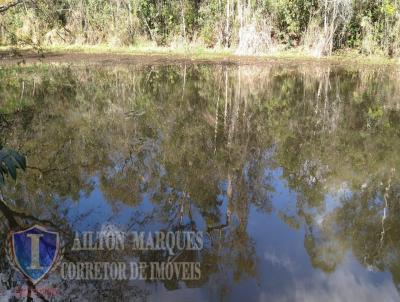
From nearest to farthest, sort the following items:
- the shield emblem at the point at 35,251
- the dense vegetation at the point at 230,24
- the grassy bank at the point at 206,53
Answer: the shield emblem at the point at 35,251
the grassy bank at the point at 206,53
the dense vegetation at the point at 230,24

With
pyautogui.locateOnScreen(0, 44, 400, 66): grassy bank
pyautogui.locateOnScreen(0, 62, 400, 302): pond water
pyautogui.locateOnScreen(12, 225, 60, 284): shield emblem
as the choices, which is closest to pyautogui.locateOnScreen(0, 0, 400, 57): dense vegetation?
pyautogui.locateOnScreen(0, 44, 400, 66): grassy bank

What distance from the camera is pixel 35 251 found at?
11.0ft

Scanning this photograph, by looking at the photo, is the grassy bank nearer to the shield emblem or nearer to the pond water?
the pond water

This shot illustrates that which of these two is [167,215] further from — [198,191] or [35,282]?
[35,282]

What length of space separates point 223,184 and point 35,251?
2.59 meters

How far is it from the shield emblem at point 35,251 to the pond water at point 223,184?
0.25ft

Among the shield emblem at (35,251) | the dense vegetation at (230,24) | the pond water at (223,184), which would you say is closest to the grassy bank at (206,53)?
the dense vegetation at (230,24)

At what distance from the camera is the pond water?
3361 millimetres

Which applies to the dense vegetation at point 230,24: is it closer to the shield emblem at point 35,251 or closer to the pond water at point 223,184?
the pond water at point 223,184

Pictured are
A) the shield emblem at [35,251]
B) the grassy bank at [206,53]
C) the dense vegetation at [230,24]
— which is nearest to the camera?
the shield emblem at [35,251]

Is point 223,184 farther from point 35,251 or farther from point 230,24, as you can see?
point 230,24

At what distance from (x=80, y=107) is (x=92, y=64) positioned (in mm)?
7486

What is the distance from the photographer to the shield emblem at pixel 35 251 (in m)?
3.27

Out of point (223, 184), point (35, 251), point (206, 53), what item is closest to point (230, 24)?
point (206, 53)
